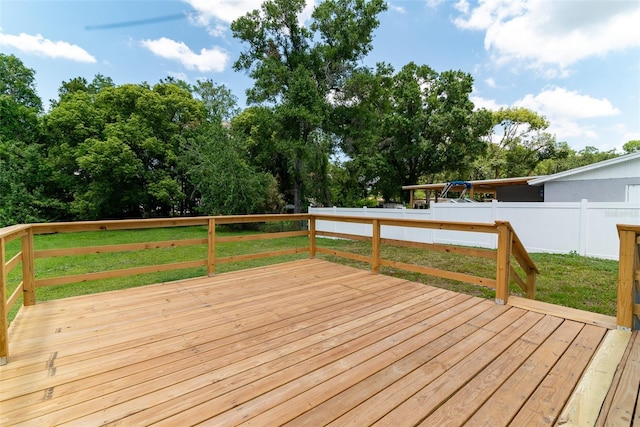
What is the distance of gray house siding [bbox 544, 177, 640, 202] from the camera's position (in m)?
8.37

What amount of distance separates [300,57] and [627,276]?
1283 cm

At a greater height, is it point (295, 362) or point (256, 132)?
point (256, 132)

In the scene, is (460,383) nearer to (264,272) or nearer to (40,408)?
(40,408)

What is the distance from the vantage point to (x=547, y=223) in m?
6.81

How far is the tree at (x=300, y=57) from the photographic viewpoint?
39.2 ft

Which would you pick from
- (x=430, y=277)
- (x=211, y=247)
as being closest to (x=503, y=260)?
(x=430, y=277)

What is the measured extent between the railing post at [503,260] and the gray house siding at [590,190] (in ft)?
26.6

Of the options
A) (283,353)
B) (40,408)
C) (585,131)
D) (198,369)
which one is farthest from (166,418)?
(585,131)

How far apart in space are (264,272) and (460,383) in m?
3.33

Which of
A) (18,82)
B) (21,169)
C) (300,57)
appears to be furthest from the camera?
(18,82)

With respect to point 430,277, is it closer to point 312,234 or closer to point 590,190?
point 312,234

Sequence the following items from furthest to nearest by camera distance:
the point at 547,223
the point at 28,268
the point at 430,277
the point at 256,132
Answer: the point at 256,132
the point at 547,223
the point at 430,277
the point at 28,268

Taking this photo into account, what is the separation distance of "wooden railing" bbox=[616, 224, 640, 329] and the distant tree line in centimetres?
1032

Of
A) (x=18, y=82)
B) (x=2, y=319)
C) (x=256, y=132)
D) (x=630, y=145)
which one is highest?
(x=18, y=82)
